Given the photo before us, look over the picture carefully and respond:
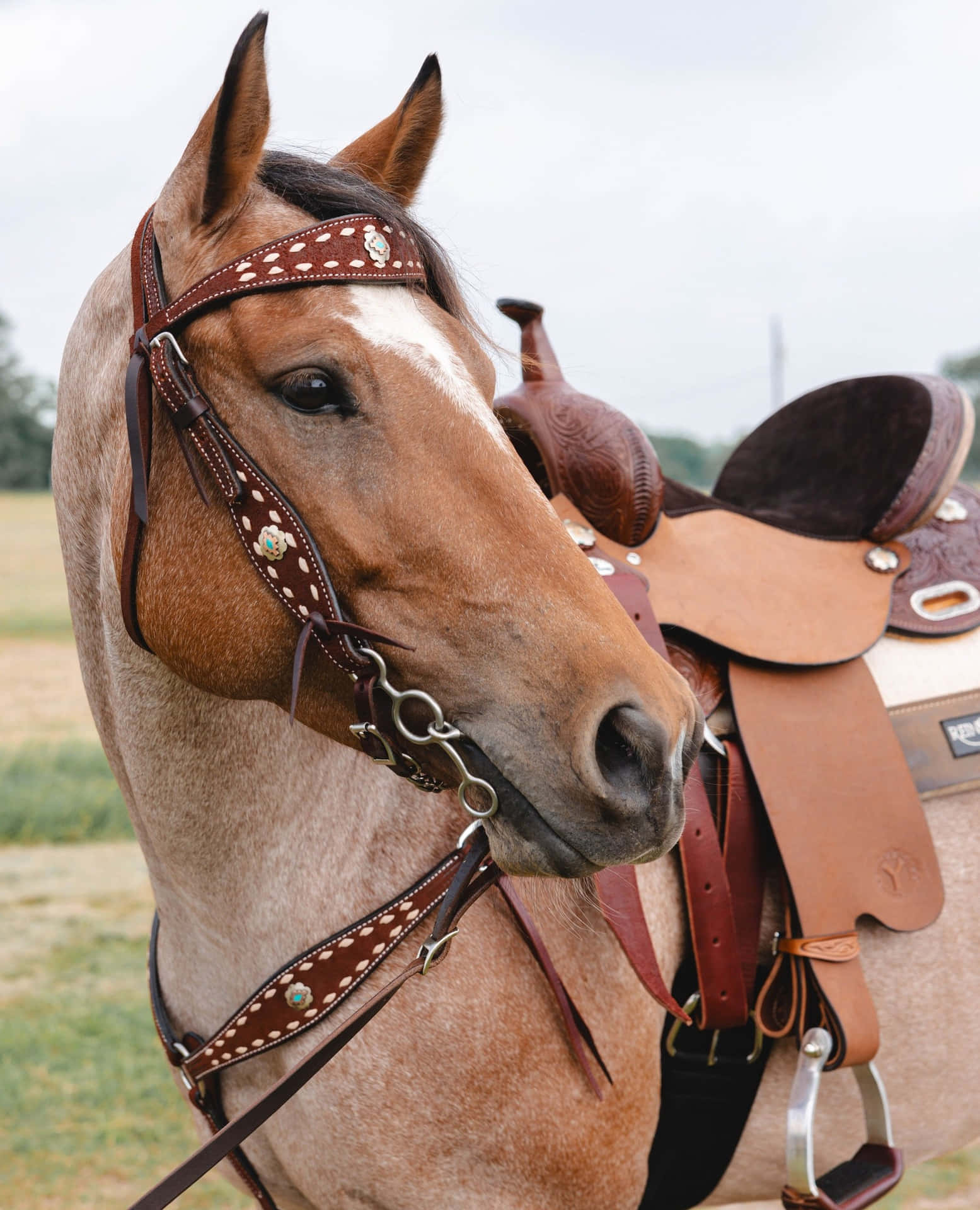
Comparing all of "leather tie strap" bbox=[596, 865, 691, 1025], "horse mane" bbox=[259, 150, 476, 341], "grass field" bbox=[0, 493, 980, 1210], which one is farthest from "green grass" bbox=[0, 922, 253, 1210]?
"horse mane" bbox=[259, 150, 476, 341]

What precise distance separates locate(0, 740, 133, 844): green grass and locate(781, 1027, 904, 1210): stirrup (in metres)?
5.80

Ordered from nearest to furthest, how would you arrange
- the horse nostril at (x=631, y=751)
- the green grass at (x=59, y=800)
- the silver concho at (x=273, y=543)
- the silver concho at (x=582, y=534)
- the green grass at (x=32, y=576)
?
1. the horse nostril at (x=631, y=751)
2. the silver concho at (x=273, y=543)
3. the silver concho at (x=582, y=534)
4. the green grass at (x=59, y=800)
5. the green grass at (x=32, y=576)

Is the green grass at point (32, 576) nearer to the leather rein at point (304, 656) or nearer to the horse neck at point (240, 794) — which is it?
the horse neck at point (240, 794)

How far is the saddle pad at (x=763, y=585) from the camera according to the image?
1.91 metres

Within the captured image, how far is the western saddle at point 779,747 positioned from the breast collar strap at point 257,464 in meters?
0.52

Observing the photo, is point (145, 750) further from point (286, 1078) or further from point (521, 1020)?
point (521, 1020)

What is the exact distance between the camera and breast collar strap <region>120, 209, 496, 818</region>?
1257 mm

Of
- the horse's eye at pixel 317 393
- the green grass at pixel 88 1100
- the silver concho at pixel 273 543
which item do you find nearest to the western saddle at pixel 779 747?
the horse's eye at pixel 317 393

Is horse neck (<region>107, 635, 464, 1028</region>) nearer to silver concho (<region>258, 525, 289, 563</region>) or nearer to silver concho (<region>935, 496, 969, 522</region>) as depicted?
silver concho (<region>258, 525, 289, 563</region>)

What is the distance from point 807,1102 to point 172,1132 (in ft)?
9.78

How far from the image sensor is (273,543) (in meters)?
1.27

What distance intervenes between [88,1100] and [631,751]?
3803 mm

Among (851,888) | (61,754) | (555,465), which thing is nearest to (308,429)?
(555,465)

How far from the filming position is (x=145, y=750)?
159 centimetres
